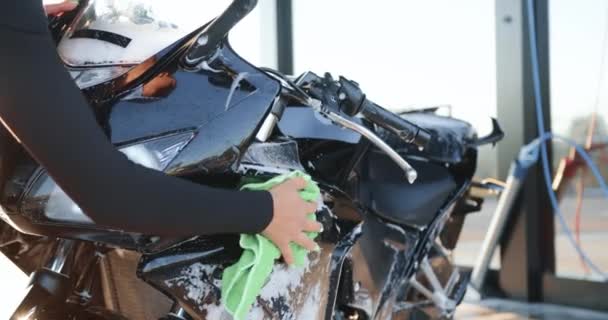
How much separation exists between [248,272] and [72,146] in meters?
0.26

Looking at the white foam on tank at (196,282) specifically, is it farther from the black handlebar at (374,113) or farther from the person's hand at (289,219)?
the black handlebar at (374,113)

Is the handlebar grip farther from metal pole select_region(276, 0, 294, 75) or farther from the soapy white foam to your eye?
metal pole select_region(276, 0, 294, 75)

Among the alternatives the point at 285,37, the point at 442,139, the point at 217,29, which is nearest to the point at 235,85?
the point at 217,29

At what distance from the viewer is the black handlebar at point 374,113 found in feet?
3.37

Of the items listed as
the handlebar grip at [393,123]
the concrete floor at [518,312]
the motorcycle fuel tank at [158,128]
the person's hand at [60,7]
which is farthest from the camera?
the concrete floor at [518,312]

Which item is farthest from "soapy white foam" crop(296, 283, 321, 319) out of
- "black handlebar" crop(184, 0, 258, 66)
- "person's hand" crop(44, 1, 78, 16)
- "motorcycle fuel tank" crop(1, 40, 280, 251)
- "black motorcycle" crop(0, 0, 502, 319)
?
"person's hand" crop(44, 1, 78, 16)

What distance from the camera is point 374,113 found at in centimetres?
108

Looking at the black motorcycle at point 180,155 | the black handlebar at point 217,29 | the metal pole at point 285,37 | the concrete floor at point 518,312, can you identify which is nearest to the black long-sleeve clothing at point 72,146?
the black motorcycle at point 180,155

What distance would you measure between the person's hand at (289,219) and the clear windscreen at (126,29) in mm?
229

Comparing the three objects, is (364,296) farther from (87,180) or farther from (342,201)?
(87,180)

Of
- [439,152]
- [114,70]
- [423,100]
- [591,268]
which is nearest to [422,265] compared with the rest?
[439,152]

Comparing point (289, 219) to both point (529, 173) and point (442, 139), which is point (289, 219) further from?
point (529, 173)

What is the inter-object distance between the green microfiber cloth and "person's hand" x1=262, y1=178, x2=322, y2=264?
0.01 meters

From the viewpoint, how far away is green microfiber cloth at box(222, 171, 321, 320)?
0.81 meters
